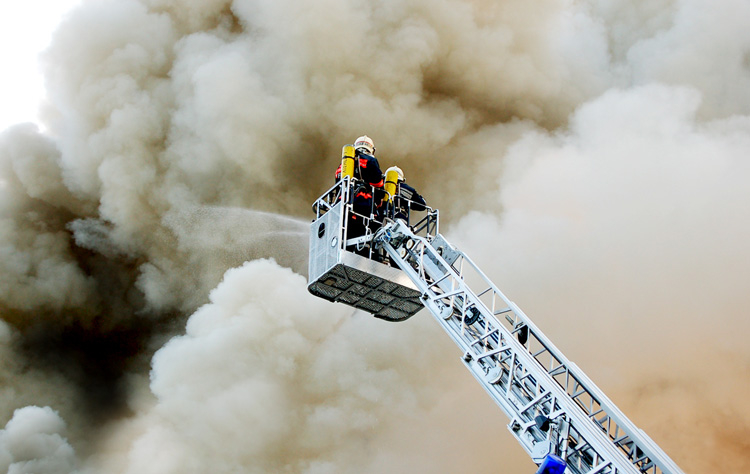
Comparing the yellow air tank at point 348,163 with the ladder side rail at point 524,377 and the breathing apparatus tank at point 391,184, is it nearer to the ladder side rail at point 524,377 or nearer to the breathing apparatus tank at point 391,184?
the breathing apparatus tank at point 391,184

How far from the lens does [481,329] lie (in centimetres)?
1271

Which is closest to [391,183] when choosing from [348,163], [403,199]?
[403,199]

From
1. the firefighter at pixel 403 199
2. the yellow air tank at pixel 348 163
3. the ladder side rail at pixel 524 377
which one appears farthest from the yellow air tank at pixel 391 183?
the ladder side rail at pixel 524 377

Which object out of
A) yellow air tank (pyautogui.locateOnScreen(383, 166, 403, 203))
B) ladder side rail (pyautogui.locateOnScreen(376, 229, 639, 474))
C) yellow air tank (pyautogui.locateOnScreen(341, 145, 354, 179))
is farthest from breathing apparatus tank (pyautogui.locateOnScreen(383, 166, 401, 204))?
ladder side rail (pyautogui.locateOnScreen(376, 229, 639, 474))

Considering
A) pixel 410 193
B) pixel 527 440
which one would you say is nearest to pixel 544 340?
pixel 527 440

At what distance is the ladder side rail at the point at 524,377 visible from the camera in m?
9.66

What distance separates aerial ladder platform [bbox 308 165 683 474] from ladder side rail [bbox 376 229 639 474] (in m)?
0.02

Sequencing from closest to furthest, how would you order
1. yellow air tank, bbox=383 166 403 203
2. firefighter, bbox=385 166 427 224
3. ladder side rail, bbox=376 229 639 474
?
ladder side rail, bbox=376 229 639 474 < yellow air tank, bbox=383 166 403 203 < firefighter, bbox=385 166 427 224

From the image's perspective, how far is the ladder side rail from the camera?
9656mm

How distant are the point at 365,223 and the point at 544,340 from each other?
5144mm

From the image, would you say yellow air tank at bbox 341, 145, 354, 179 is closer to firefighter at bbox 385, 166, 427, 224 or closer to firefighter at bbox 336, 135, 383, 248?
firefighter at bbox 336, 135, 383, 248

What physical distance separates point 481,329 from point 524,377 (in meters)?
1.64

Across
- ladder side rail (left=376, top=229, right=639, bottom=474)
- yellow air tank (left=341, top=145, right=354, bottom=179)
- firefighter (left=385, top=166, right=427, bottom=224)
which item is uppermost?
yellow air tank (left=341, top=145, right=354, bottom=179)

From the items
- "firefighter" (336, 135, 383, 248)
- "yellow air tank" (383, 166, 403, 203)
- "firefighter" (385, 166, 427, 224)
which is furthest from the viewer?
"firefighter" (385, 166, 427, 224)
